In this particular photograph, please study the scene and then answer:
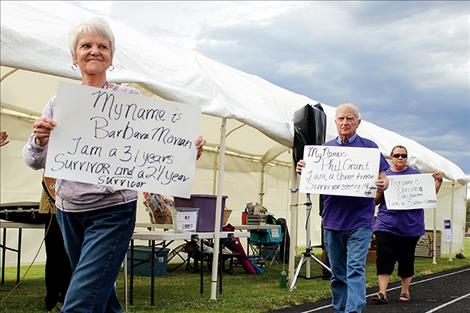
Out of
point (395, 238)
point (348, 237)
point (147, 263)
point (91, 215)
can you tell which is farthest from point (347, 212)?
point (147, 263)

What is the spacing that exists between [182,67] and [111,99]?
178 inches

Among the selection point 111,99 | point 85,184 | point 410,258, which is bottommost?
point 410,258

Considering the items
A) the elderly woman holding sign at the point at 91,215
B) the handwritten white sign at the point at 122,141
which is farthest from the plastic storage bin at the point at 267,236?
the elderly woman holding sign at the point at 91,215

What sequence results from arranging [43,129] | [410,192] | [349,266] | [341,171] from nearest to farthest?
[43,129], [349,266], [341,171], [410,192]

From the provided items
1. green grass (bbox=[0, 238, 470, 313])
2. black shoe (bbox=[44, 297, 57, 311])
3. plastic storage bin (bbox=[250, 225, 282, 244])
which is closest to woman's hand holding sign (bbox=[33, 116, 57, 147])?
black shoe (bbox=[44, 297, 57, 311])

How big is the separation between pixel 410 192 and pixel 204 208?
2.40m

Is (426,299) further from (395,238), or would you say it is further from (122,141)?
(122,141)

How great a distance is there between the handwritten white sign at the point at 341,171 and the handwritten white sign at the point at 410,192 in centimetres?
187

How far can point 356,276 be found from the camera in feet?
15.5

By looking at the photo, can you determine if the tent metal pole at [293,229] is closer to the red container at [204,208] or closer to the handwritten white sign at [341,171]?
the red container at [204,208]

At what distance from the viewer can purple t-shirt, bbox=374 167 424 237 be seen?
7449 mm

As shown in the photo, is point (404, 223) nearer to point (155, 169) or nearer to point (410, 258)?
point (410, 258)

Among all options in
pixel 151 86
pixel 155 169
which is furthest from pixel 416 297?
pixel 155 169

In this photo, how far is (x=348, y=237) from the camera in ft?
16.0
